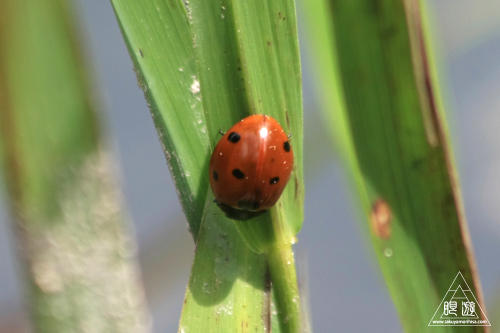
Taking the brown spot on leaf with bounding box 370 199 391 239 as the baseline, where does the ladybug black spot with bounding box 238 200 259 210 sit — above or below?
above

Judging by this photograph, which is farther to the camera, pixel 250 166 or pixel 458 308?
pixel 250 166

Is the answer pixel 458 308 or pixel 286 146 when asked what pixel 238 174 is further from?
pixel 458 308

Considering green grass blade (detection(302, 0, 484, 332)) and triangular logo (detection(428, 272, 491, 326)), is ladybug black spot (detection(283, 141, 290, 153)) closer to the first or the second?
green grass blade (detection(302, 0, 484, 332))

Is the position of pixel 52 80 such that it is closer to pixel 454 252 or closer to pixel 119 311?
pixel 119 311

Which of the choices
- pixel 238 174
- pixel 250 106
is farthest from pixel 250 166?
pixel 250 106

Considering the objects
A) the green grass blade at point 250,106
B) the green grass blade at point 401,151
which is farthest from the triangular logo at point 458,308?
the green grass blade at point 250,106

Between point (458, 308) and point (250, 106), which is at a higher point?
point (250, 106)

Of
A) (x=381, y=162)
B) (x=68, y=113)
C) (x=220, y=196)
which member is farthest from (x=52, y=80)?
(x=381, y=162)

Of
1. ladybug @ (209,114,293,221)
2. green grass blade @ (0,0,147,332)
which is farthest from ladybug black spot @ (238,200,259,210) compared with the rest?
green grass blade @ (0,0,147,332)

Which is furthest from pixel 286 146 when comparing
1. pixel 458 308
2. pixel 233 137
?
pixel 458 308
